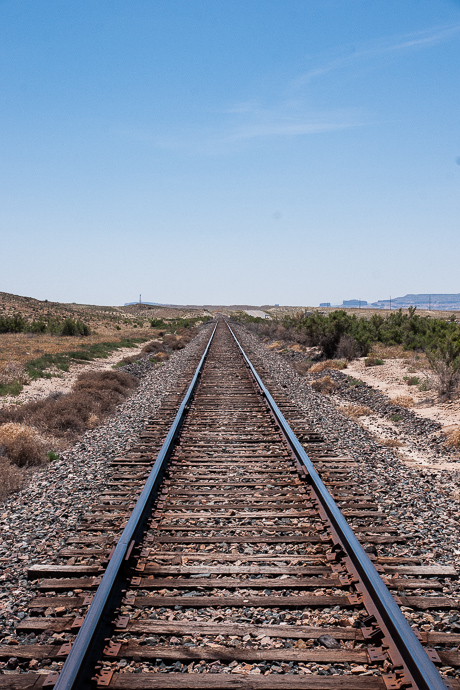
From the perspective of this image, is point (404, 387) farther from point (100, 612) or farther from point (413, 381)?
point (100, 612)

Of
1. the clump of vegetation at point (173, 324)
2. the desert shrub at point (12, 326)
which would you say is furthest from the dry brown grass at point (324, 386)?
the desert shrub at point (12, 326)

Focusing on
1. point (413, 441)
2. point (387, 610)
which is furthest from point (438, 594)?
point (413, 441)

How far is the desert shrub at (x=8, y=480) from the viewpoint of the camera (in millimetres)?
6780

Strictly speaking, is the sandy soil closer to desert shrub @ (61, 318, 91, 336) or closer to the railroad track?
the railroad track

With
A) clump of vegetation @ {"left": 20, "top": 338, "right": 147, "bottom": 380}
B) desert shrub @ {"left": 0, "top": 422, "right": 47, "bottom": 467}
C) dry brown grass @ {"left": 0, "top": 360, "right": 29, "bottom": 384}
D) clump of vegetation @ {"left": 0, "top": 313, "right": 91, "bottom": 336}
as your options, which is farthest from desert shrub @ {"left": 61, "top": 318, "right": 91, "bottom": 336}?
desert shrub @ {"left": 0, "top": 422, "right": 47, "bottom": 467}

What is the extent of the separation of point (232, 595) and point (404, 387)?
12808 mm

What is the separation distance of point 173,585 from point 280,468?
3.30 meters

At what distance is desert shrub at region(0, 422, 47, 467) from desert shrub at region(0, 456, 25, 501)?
2.12 feet

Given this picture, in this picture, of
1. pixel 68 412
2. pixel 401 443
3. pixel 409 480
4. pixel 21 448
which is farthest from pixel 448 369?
pixel 21 448

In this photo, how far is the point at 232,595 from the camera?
4113 mm

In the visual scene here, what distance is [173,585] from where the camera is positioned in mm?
4211

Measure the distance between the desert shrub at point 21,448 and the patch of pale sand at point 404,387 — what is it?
7902 mm

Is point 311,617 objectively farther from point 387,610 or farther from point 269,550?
point 269,550

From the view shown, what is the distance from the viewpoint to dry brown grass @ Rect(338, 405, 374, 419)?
40.3ft
